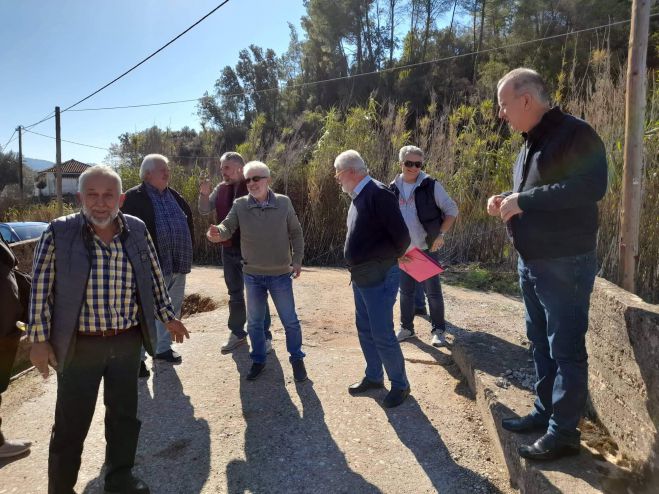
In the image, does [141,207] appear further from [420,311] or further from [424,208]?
[420,311]

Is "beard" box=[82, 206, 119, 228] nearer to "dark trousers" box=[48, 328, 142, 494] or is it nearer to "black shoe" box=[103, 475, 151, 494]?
"dark trousers" box=[48, 328, 142, 494]

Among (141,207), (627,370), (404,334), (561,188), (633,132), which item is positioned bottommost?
(404,334)

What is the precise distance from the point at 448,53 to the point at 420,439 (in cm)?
3265

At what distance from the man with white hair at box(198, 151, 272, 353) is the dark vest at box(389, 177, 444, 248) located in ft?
5.36

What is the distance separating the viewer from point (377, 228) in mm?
3223

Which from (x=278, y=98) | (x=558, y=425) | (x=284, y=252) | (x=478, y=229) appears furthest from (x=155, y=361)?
(x=278, y=98)

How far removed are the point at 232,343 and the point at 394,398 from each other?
6.12ft

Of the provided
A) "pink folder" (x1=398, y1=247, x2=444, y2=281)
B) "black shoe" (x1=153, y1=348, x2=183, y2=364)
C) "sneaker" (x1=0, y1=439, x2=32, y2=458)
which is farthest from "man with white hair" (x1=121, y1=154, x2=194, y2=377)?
"pink folder" (x1=398, y1=247, x2=444, y2=281)

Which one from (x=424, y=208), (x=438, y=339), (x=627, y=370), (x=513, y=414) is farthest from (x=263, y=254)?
(x=627, y=370)

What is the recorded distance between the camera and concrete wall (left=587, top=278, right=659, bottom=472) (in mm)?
2072

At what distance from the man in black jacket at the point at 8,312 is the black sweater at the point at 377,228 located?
2.05 meters

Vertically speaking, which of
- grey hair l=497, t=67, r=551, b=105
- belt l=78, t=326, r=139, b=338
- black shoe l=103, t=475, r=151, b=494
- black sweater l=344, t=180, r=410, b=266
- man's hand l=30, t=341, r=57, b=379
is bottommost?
black shoe l=103, t=475, r=151, b=494

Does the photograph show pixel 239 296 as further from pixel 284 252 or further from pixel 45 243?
pixel 45 243

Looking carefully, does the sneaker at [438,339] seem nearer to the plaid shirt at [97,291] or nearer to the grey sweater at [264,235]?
the grey sweater at [264,235]
